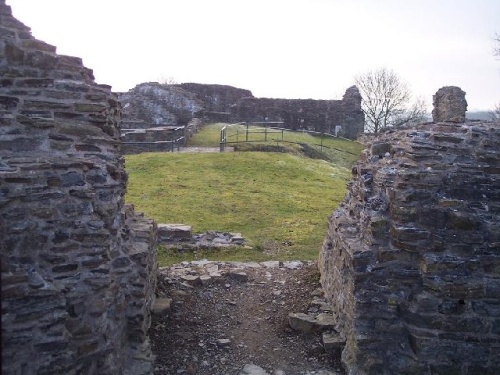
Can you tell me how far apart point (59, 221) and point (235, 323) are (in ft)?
9.95

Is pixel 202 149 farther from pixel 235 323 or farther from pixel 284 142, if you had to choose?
pixel 235 323

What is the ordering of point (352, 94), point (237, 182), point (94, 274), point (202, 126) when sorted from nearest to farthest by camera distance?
point (94, 274)
point (237, 182)
point (202, 126)
point (352, 94)

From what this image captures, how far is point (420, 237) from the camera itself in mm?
5199

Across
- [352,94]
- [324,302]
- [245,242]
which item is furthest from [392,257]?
[352,94]

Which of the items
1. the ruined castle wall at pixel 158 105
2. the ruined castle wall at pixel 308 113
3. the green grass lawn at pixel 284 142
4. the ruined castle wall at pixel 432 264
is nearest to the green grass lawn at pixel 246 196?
the green grass lawn at pixel 284 142

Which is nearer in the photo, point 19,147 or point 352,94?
point 19,147

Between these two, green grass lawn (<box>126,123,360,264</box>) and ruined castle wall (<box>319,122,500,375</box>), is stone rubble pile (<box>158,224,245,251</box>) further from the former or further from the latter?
ruined castle wall (<box>319,122,500,375</box>)

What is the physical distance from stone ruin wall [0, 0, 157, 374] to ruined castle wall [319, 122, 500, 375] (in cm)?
250

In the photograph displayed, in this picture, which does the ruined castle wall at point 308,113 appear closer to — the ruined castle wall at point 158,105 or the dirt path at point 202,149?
the ruined castle wall at point 158,105

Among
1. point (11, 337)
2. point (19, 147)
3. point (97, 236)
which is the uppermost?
point (19, 147)

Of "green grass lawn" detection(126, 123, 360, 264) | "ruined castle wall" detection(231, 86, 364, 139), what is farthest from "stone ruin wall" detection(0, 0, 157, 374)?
"ruined castle wall" detection(231, 86, 364, 139)

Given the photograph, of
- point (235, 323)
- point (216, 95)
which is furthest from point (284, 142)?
point (235, 323)

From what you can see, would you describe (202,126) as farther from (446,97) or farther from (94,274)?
(94,274)

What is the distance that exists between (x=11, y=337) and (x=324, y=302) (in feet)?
13.6
